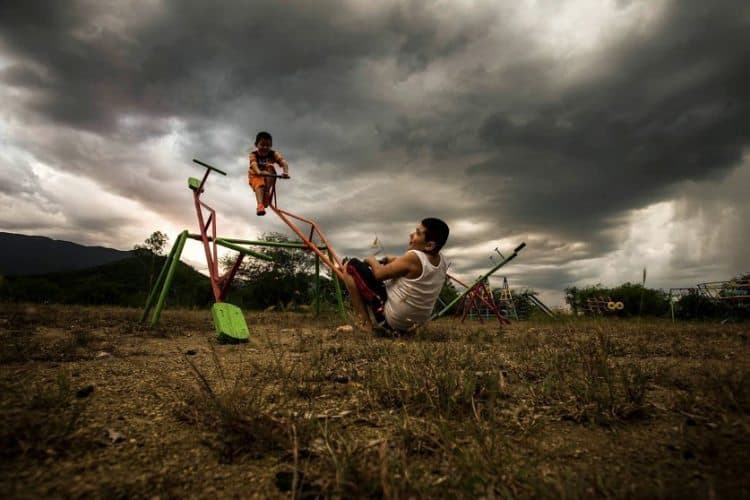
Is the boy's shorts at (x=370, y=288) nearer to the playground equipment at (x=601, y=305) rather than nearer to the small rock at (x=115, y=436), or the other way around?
the small rock at (x=115, y=436)

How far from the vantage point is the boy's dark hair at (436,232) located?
3846mm

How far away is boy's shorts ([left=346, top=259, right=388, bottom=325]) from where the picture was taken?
407 cm

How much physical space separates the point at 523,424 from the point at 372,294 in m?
2.84

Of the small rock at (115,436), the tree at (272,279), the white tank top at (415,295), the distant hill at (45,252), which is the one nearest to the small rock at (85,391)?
the small rock at (115,436)

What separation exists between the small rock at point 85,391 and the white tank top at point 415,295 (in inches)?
97.5

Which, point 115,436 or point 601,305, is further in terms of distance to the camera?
point 601,305

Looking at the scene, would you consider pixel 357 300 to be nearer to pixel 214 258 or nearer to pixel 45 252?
pixel 214 258

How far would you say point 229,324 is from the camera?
11.2 feet

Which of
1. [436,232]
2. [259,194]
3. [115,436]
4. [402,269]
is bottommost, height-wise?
[115,436]

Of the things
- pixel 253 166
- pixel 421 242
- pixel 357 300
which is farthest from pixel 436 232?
pixel 253 166

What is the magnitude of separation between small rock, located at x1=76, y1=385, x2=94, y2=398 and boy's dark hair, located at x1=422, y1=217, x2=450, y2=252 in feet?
9.95

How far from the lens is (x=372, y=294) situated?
410cm

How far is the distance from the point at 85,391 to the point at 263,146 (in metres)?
4.97

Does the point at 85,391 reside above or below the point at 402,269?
below
